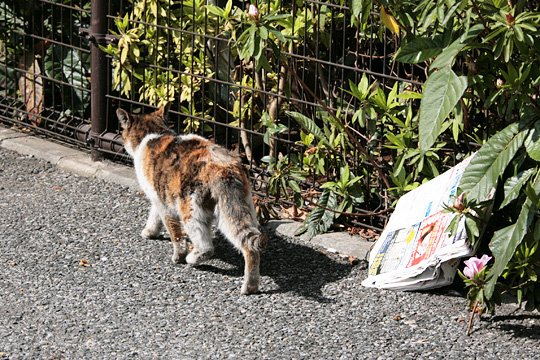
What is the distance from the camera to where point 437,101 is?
16.1 feet

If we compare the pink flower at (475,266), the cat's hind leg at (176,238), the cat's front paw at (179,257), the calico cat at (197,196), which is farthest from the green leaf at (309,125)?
the pink flower at (475,266)

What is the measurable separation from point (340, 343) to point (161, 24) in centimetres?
330

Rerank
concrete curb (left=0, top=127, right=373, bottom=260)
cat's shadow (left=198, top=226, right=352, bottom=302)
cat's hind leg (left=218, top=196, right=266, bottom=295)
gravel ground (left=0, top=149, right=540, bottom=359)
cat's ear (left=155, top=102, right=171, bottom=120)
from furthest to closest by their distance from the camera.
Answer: cat's ear (left=155, top=102, right=171, bottom=120) → concrete curb (left=0, top=127, right=373, bottom=260) → cat's shadow (left=198, top=226, right=352, bottom=302) → cat's hind leg (left=218, top=196, right=266, bottom=295) → gravel ground (left=0, top=149, right=540, bottom=359)

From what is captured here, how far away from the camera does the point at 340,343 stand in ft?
17.4

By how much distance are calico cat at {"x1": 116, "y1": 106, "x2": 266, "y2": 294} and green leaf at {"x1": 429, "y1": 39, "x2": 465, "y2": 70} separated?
151 centimetres

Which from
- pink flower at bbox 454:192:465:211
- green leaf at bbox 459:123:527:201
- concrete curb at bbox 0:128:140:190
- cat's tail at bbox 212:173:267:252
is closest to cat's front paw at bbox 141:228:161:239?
cat's tail at bbox 212:173:267:252

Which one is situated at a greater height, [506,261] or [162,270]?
[506,261]

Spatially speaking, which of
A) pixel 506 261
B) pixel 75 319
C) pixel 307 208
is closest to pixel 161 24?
pixel 307 208

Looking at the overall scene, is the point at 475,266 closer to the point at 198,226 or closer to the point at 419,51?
the point at 419,51

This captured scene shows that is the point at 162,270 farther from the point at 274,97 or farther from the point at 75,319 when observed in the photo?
the point at 274,97

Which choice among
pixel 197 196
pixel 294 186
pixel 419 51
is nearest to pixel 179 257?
pixel 197 196

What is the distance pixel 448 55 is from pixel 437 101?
0.78 feet

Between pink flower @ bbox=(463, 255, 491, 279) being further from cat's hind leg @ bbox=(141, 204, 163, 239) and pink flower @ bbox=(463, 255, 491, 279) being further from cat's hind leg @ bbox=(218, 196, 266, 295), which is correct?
cat's hind leg @ bbox=(141, 204, 163, 239)

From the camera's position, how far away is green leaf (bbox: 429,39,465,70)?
16.2 feet
